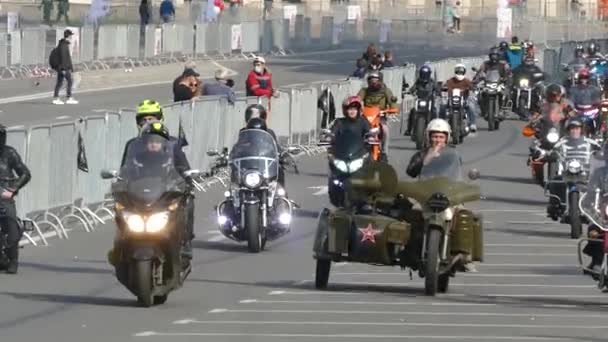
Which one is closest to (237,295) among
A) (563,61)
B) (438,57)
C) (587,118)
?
(587,118)

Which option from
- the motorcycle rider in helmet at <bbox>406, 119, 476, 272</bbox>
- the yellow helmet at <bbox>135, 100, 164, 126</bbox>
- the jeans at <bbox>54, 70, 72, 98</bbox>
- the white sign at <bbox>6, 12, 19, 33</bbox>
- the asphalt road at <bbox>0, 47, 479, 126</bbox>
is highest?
the yellow helmet at <bbox>135, 100, 164, 126</bbox>

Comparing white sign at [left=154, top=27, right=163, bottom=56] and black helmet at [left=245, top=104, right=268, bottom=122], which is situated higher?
black helmet at [left=245, top=104, right=268, bottom=122]

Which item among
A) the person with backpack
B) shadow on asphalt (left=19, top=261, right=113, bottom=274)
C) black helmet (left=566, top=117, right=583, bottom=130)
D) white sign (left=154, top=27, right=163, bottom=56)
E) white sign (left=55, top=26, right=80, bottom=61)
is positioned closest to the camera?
shadow on asphalt (left=19, top=261, right=113, bottom=274)

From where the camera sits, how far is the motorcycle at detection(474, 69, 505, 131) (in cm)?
4103

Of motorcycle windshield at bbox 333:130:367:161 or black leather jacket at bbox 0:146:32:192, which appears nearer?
black leather jacket at bbox 0:146:32:192

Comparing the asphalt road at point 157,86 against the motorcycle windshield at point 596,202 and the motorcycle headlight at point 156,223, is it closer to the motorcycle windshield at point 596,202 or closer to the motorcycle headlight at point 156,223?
the motorcycle headlight at point 156,223

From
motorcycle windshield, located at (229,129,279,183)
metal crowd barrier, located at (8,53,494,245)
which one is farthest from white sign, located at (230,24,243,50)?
motorcycle windshield, located at (229,129,279,183)

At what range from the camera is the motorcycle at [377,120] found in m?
25.6

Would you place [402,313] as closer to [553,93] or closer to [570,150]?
[570,150]

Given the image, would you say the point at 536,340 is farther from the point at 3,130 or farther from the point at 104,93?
the point at 104,93

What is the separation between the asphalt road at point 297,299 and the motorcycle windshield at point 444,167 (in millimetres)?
1015

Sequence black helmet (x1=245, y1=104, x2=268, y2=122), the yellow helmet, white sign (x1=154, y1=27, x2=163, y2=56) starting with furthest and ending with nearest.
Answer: white sign (x1=154, y1=27, x2=163, y2=56) → black helmet (x1=245, y1=104, x2=268, y2=122) → the yellow helmet

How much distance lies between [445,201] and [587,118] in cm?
1662

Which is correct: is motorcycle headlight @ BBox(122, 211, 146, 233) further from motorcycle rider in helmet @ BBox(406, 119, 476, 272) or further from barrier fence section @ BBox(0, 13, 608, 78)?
barrier fence section @ BBox(0, 13, 608, 78)
